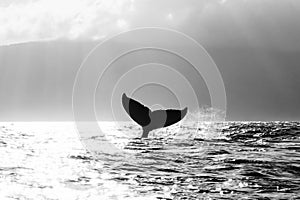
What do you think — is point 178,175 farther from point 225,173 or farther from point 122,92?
point 122,92

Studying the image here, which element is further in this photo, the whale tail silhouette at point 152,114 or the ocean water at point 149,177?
the whale tail silhouette at point 152,114

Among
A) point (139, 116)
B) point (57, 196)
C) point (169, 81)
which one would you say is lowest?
point (57, 196)

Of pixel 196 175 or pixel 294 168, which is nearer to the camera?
pixel 196 175

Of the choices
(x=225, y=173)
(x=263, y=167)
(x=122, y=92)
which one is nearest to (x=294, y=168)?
(x=263, y=167)

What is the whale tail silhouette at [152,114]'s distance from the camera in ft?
65.3

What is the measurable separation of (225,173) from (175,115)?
6.49 meters

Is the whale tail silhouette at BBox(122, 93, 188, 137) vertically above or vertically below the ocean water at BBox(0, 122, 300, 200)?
above

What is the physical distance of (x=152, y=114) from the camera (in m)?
20.6

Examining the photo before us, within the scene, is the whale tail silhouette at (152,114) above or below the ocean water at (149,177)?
above

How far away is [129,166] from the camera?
15789 millimetres

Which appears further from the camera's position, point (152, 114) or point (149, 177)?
point (152, 114)

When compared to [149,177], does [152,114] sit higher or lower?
higher

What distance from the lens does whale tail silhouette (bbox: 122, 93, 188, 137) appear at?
1991cm

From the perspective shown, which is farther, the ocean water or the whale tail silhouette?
the whale tail silhouette
